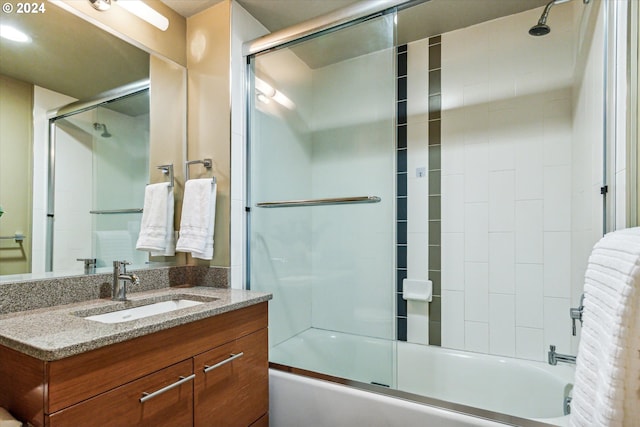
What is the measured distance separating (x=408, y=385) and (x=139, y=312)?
62.3 inches

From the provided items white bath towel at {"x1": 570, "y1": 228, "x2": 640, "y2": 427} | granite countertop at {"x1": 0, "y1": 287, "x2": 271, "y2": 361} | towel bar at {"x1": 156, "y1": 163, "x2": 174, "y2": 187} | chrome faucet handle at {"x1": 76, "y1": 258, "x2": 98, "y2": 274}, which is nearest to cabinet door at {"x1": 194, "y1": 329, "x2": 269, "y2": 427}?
granite countertop at {"x1": 0, "y1": 287, "x2": 271, "y2": 361}

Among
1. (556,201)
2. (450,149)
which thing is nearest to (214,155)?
(450,149)

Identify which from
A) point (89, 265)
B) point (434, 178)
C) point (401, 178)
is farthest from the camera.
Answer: point (401, 178)

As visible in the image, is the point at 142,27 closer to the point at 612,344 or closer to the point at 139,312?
the point at 139,312

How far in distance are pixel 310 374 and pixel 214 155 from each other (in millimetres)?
1290

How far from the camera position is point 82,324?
1087 millimetres

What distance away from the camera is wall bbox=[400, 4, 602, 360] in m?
2.01

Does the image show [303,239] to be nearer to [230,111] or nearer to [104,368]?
[230,111]

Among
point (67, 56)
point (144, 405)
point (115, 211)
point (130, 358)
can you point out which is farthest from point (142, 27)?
point (144, 405)

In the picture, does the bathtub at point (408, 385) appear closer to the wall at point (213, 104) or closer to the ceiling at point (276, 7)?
the wall at point (213, 104)

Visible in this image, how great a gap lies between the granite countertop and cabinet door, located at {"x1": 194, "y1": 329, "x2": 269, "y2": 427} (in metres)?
0.17

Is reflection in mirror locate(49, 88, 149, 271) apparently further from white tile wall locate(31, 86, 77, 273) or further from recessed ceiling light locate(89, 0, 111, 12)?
recessed ceiling light locate(89, 0, 111, 12)

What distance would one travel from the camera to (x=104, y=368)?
963 millimetres

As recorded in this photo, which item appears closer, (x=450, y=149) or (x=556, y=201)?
(x=556, y=201)
